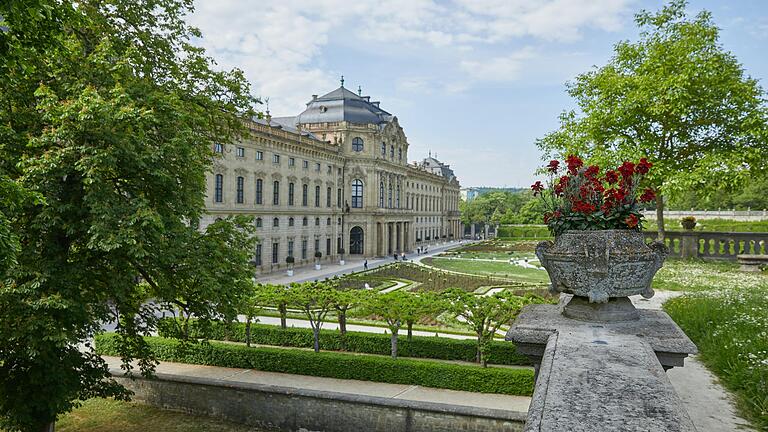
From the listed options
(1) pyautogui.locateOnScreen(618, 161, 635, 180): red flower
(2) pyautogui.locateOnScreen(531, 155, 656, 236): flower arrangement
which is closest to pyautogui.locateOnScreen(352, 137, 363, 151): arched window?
(2) pyautogui.locateOnScreen(531, 155, 656, 236): flower arrangement

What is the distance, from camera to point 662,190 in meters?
18.3

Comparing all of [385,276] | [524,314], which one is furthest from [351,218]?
[524,314]

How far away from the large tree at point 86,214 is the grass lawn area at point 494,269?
30.4 metres

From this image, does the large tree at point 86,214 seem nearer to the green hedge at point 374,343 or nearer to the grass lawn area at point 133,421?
the grass lawn area at point 133,421

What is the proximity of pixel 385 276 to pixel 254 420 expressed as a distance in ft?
88.6

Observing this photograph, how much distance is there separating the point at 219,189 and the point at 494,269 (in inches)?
973

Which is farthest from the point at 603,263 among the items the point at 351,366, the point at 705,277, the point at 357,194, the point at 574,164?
the point at 357,194

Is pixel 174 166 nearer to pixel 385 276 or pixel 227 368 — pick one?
pixel 227 368

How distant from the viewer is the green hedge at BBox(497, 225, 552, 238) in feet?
302

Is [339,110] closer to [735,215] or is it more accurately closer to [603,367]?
[603,367]

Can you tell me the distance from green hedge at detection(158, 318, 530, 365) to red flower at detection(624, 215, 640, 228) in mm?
11330

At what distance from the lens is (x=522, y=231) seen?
94.1m

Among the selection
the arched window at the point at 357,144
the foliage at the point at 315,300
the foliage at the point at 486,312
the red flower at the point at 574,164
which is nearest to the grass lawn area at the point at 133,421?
the foliage at the point at 315,300

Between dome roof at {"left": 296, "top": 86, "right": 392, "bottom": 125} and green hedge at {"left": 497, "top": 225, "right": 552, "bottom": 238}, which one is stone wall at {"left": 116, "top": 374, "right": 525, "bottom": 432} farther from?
green hedge at {"left": 497, "top": 225, "right": 552, "bottom": 238}
